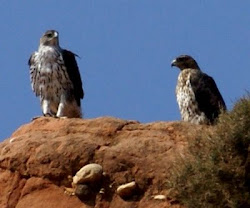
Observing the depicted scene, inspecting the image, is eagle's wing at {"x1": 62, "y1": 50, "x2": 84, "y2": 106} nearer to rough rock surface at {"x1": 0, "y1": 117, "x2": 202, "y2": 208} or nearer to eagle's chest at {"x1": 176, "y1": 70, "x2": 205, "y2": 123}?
eagle's chest at {"x1": 176, "y1": 70, "x2": 205, "y2": 123}

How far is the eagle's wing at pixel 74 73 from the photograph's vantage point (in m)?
23.5

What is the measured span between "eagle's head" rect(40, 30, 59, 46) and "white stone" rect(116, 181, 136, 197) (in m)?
6.88

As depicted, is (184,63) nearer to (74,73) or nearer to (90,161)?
(74,73)

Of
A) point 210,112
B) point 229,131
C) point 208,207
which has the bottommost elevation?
point 208,207

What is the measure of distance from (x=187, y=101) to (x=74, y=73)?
98.2 inches

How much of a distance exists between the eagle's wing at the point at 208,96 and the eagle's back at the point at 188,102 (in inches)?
3.0

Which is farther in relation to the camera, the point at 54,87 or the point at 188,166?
the point at 54,87

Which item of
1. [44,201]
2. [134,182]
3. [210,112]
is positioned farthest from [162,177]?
[210,112]

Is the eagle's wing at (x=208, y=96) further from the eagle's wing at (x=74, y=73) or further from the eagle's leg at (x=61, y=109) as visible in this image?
the eagle's leg at (x=61, y=109)

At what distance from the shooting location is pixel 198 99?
22.4m

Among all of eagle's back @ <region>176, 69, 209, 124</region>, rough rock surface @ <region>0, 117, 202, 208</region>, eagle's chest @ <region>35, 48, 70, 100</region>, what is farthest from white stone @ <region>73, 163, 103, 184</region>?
eagle's chest @ <region>35, 48, 70, 100</region>

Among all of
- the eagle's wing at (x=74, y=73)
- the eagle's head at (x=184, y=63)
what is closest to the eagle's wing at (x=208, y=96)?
the eagle's head at (x=184, y=63)

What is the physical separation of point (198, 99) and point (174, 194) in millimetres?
5289

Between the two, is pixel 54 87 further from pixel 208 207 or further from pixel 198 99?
pixel 208 207
